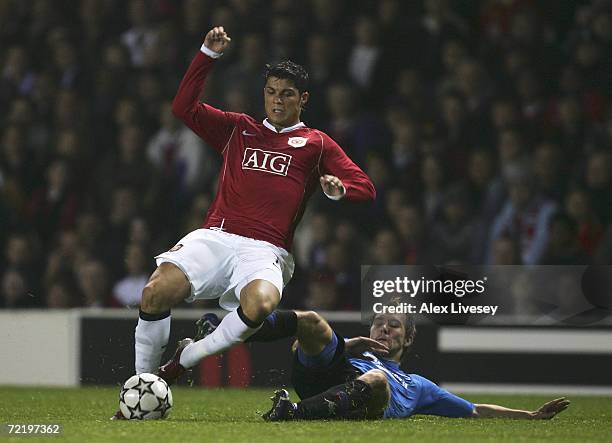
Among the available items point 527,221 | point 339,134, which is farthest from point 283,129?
point 339,134

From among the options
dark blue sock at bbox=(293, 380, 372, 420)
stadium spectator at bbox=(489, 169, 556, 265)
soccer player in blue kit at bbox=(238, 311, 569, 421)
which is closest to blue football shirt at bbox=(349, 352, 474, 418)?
soccer player in blue kit at bbox=(238, 311, 569, 421)

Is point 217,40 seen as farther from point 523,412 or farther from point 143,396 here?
point 523,412

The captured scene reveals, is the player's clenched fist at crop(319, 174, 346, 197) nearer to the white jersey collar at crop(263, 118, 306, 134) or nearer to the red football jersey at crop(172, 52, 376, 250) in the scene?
the red football jersey at crop(172, 52, 376, 250)

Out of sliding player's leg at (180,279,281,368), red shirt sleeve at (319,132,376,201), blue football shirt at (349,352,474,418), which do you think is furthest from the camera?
red shirt sleeve at (319,132,376,201)

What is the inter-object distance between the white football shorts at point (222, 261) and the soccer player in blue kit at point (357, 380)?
253 millimetres

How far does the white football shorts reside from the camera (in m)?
6.61

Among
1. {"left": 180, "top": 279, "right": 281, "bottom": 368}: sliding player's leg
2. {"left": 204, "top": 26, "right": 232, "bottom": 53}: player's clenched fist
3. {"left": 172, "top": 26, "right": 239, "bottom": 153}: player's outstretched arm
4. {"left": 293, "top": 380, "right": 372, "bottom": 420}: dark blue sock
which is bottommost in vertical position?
{"left": 293, "top": 380, "right": 372, "bottom": 420}: dark blue sock

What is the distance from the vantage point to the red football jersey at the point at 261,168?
6.89 metres

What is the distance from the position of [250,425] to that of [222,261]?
38.3 inches

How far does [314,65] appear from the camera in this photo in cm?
1129

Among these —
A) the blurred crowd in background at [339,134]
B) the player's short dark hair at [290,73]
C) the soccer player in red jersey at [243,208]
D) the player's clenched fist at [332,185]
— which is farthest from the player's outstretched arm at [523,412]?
the blurred crowd in background at [339,134]

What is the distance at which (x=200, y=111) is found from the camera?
7082 mm

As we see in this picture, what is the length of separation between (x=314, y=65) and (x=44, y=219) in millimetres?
2809

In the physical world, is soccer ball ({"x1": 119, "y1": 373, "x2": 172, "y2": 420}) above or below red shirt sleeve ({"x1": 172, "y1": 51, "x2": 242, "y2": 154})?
below
